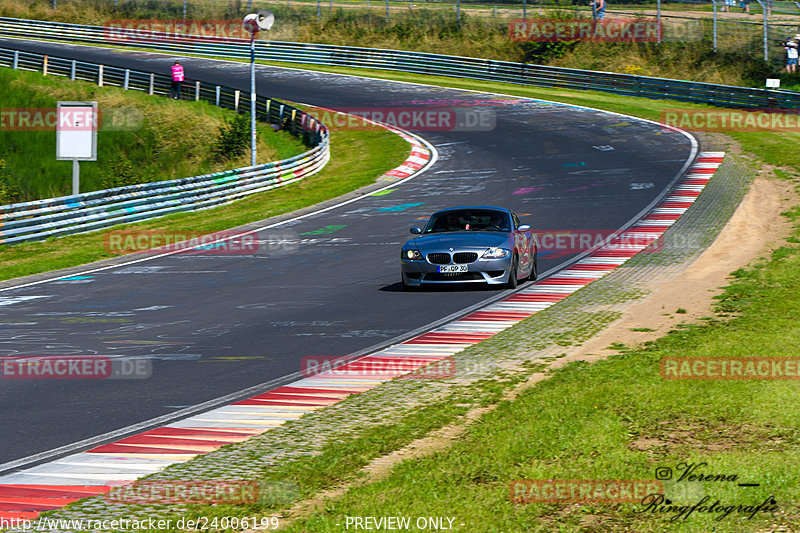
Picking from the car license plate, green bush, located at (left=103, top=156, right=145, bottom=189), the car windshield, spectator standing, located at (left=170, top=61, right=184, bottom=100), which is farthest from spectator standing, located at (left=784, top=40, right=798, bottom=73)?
the car license plate

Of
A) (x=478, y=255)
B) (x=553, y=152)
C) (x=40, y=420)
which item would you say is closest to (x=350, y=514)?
(x=40, y=420)

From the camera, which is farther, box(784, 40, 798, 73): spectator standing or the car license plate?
box(784, 40, 798, 73): spectator standing

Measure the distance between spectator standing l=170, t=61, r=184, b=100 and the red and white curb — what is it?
114 ft

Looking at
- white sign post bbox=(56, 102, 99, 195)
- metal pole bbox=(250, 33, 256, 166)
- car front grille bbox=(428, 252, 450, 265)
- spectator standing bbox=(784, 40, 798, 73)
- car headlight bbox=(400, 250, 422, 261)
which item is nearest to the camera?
car front grille bbox=(428, 252, 450, 265)

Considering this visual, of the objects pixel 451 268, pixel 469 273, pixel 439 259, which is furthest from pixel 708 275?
pixel 439 259

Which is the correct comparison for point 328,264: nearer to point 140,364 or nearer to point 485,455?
point 140,364

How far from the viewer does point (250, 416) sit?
8617 millimetres

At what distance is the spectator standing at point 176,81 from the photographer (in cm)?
4731

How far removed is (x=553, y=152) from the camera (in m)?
35.6

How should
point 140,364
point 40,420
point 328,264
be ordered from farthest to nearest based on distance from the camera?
point 328,264 < point 140,364 < point 40,420

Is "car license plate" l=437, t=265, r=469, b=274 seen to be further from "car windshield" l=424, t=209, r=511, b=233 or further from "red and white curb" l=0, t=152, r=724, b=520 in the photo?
"car windshield" l=424, t=209, r=511, b=233

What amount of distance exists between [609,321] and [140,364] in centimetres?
589

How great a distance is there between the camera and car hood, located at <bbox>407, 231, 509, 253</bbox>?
51.4 feet

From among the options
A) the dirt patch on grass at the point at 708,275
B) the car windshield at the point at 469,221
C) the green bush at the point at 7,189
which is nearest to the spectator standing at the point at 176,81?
the green bush at the point at 7,189
